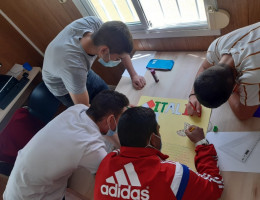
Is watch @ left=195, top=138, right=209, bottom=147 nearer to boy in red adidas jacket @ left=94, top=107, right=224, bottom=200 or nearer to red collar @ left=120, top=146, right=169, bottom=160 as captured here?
boy in red adidas jacket @ left=94, top=107, right=224, bottom=200

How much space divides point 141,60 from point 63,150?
97 cm

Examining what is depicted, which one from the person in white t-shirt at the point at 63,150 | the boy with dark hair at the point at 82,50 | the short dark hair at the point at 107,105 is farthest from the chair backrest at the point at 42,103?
the short dark hair at the point at 107,105

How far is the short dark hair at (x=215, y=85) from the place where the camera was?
2.89 ft

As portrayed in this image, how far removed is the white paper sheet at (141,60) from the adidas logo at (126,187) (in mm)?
882

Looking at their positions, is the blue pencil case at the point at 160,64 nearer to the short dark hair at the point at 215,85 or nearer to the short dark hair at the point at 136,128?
the short dark hair at the point at 215,85

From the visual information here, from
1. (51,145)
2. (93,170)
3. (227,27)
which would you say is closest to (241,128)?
(227,27)

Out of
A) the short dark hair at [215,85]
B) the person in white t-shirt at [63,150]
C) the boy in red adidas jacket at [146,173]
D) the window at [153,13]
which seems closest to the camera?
the boy in red adidas jacket at [146,173]

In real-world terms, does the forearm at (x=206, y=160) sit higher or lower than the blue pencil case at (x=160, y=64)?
higher

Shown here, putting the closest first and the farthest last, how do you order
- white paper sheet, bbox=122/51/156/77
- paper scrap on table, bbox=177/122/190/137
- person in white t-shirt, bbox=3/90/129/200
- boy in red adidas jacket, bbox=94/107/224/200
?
1. boy in red adidas jacket, bbox=94/107/224/200
2. person in white t-shirt, bbox=3/90/129/200
3. paper scrap on table, bbox=177/122/190/137
4. white paper sheet, bbox=122/51/156/77

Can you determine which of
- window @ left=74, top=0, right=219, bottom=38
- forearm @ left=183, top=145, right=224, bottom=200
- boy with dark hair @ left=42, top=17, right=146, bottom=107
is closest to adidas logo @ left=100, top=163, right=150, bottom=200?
forearm @ left=183, top=145, right=224, bottom=200

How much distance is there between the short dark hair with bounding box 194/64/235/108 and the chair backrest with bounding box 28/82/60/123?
3.65 ft

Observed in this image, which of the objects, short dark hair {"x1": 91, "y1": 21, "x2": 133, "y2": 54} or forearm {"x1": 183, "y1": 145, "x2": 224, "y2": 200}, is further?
short dark hair {"x1": 91, "y1": 21, "x2": 133, "y2": 54}

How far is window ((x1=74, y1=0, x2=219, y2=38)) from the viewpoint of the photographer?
1402 mm

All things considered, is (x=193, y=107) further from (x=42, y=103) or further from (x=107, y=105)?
(x=42, y=103)
